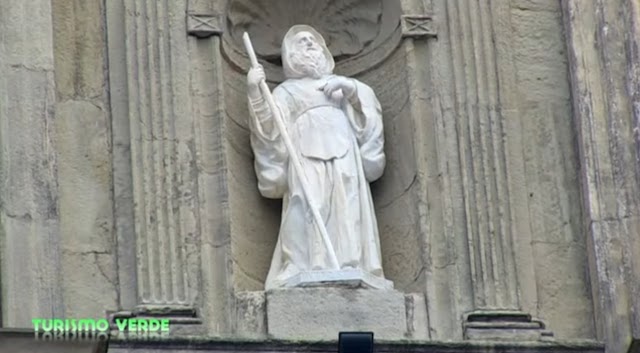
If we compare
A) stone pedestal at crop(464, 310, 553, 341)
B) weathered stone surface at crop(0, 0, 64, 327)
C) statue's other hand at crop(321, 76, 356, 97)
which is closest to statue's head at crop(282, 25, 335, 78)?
statue's other hand at crop(321, 76, 356, 97)

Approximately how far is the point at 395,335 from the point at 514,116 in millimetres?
1787

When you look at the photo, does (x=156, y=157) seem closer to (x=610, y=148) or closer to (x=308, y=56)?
(x=308, y=56)

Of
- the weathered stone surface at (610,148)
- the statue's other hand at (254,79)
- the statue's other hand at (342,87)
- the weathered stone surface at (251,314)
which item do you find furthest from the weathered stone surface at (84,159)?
the weathered stone surface at (610,148)

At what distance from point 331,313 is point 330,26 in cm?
264

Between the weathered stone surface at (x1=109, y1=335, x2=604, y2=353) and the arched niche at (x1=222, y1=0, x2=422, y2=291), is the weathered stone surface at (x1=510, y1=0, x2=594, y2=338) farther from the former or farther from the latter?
the weathered stone surface at (x1=109, y1=335, x2=604, y2=353)

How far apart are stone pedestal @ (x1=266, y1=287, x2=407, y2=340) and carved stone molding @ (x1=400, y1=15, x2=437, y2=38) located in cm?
185

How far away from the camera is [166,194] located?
2194cm

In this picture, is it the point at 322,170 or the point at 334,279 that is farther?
the point at 322,170

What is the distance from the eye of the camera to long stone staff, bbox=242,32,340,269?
21.8 m

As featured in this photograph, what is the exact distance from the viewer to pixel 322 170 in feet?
73.0

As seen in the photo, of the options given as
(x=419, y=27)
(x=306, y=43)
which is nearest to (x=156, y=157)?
(x=306, y=43)

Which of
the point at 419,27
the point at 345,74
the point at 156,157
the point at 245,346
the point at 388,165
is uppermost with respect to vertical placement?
the point at 419,27

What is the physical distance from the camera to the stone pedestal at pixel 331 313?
21469 millimetres

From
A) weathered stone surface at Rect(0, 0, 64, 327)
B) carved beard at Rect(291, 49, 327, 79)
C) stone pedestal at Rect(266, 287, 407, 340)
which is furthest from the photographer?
carved beard at Rect(291, 49, 327, 79)
